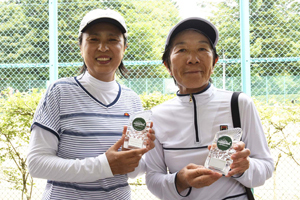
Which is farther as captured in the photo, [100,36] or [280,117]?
[280,117]

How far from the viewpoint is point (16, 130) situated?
368 cm

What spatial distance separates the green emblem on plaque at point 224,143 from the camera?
1.26 meters

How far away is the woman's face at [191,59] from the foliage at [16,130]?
105 inches

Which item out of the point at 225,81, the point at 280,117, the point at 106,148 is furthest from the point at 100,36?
the point at 225,81

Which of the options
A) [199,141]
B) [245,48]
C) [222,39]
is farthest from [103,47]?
[222,39]

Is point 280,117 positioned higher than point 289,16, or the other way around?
point 289,16

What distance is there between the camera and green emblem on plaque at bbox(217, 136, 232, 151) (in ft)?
4.12

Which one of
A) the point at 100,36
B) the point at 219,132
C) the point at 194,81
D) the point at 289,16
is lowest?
the point at 219,132

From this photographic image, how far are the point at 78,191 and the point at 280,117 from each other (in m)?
2.88

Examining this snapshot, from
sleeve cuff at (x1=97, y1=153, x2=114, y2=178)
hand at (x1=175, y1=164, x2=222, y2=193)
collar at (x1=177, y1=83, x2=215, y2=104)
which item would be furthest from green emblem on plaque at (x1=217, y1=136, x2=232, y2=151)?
sleeve cuff at (x1=97, y1=153, x2=114, y2=178)

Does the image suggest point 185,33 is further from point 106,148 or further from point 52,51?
point 52,51

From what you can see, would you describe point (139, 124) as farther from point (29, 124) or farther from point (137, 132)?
point (29, 124)

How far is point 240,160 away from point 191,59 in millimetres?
506

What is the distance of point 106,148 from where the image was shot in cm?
146
